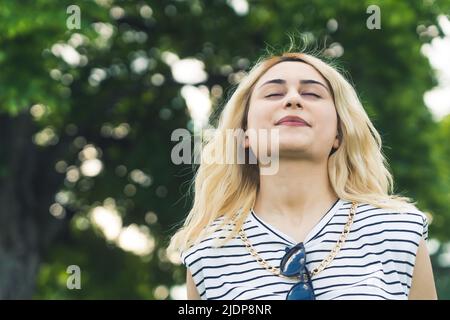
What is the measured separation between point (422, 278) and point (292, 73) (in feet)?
2.63

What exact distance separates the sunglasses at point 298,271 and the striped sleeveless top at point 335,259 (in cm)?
3

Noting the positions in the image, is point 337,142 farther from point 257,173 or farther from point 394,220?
point 394,220

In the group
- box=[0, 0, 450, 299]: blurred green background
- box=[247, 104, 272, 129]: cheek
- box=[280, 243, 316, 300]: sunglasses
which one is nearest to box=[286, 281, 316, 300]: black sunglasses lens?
box=[280, 243, 316, 300]: sunglasses

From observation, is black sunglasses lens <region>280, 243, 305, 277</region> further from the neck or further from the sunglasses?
the neck

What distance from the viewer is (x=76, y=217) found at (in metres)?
15.5

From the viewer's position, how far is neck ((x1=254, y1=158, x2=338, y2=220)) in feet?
10.3

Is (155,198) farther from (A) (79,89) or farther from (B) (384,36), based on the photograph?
(B) (384,36)

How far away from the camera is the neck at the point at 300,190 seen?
3125mm

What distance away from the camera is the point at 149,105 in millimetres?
13773

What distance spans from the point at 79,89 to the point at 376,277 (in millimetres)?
10680

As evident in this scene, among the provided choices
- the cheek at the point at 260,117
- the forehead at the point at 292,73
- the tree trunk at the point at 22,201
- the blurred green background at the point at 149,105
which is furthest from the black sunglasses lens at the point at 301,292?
the tree trunk at the point at 22,201

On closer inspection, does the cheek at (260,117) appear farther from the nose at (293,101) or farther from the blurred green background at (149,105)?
the blurred green background at (149,105)

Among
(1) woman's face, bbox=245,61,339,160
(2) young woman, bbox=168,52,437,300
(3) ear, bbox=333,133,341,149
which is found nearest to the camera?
(2) young woman, bbox=168,52,437,300

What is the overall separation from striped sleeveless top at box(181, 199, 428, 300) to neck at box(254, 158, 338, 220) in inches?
2.3
